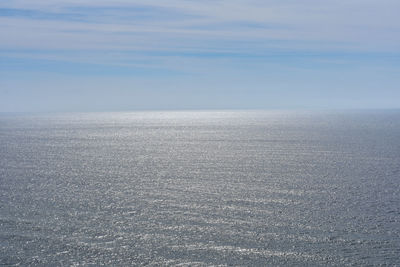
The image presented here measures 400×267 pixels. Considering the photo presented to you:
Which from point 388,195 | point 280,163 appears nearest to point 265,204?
point 388,195

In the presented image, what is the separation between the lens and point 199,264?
31.7 m

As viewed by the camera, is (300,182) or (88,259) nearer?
(88,259)

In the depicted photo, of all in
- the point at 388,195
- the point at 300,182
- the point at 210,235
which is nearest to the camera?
the point at 210,235

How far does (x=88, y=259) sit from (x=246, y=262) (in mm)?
11999

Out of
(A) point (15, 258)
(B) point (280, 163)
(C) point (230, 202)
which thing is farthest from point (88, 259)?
(B) point (280, 163)

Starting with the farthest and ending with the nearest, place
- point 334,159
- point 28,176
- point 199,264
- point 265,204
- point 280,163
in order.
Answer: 1. point 334,159
2. point 280,163
3. point 28,176
4. point 265,204
5. point 199,264

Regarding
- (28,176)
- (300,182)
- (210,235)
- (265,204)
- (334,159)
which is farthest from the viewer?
(334,159)

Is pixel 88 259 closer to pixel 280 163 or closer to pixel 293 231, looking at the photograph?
pixel 293 231

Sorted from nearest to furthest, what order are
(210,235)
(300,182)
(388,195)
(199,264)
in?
(199,264) → (210,235) → (388,195) → (300,182)

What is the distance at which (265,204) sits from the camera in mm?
→ 48250

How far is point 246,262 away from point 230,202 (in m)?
17.4

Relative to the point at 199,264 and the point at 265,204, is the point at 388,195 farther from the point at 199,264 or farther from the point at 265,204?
the point at 199,264

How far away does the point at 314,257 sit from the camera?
33.1m

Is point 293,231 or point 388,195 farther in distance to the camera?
point 388,195
